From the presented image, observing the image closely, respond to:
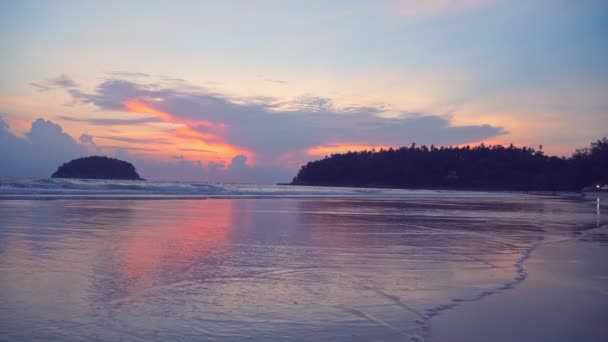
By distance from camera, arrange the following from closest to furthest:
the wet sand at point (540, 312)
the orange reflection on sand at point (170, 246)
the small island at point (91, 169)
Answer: the wet sand at point (540, 312) → the orange reflection on sand at point (170, 246) → the small island at point (91, 169)

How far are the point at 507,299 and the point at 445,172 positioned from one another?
12316 centimetres

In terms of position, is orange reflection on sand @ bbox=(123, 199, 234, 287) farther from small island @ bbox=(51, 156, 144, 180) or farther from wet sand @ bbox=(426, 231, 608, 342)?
small island @ bbox=(51, 156, 144, 180)

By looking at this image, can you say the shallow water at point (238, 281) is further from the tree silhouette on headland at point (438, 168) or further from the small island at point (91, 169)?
the tree silhouette on headland at point (438, 168)

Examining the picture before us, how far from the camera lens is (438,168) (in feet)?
415

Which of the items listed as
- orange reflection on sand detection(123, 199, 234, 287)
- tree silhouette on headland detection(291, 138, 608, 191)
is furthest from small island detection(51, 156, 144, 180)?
orange reflection on sand detection(123, 199, 234, 287)

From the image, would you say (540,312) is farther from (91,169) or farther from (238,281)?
(91,169)

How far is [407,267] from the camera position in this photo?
7.10 meters

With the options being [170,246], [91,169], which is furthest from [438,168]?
[170,246]

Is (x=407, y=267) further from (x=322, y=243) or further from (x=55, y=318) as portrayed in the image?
(x=55, y=318)

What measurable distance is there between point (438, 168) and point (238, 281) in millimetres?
125429

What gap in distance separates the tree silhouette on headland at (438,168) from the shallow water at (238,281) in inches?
4013

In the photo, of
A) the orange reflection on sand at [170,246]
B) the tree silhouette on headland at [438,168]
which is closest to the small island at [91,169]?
the tree silhouette on headland at [438,168]

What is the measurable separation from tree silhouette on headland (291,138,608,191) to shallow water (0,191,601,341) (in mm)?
101925

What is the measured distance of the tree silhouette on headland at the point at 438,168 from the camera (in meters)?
119
